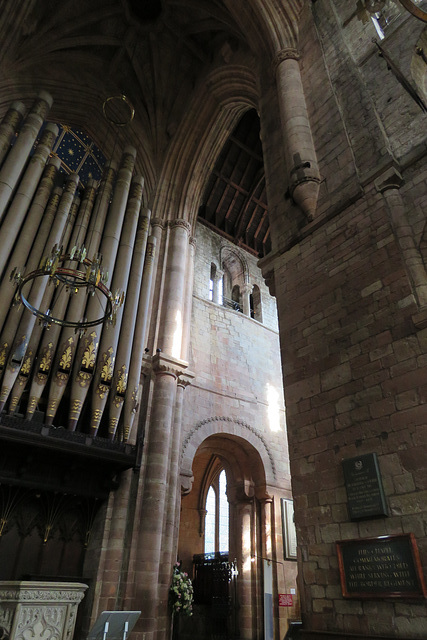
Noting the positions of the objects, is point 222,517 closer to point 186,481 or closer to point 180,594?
point 186,481

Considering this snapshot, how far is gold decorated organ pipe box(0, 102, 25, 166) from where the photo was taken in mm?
10164

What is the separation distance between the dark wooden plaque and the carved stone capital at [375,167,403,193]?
4.54 m

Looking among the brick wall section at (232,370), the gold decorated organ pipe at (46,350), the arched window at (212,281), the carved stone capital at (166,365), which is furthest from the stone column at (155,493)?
the arched window at (212,281)

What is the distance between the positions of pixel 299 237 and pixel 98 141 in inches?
401

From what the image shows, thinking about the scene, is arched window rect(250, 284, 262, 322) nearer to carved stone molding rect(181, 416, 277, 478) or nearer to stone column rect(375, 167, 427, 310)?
Answer: carved stone molding rect(181, 416, 277, 478)

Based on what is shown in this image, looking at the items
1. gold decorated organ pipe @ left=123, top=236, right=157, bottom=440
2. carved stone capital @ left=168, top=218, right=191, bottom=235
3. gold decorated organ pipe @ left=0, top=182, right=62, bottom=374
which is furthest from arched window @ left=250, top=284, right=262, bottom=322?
gold decorated organ pipe @ left=0, top=182, right=62, bottom=374

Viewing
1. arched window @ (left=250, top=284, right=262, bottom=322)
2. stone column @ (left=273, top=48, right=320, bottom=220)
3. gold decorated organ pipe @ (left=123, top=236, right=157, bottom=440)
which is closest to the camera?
stone column @ (left=273, top=48, right=320, bottom=220)

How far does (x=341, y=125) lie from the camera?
25.4 ft

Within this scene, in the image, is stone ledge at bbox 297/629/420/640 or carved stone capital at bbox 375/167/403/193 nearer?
stone ledge at bbox 297/629/420/640

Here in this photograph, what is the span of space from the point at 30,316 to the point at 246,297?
349 inches

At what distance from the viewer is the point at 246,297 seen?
1566 centimetres

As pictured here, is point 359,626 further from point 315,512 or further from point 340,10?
point 340,10

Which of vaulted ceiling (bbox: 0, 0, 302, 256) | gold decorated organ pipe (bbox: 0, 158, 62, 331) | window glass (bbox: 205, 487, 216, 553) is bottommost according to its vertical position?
window glass (bbox: 205, 487, 216, 553)

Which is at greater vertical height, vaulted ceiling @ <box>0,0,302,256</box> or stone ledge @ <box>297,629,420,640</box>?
vaulted ceiling @ <box>0,0,302,256</box>
